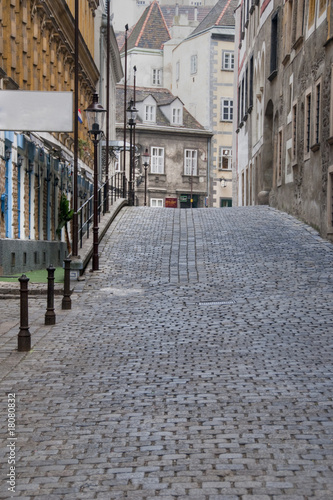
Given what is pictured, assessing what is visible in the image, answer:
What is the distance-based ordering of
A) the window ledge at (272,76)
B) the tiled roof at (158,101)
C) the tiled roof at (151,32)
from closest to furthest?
the window ledge at (272,76) → the tiled roof at (158,101) → the tiled roof at (151,32)

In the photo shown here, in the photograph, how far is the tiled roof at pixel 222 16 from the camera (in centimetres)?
6838

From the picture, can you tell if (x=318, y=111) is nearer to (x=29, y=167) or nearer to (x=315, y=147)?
(x=315, y=147)

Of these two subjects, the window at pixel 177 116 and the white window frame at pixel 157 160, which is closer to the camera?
the white window frame at pixel 157 160

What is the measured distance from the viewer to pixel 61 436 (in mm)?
6141

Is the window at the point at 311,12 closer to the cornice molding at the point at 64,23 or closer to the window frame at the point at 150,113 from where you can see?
the cornice molding at the point at 64,23

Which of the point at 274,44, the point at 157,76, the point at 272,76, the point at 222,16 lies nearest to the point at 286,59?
the point at 272,76

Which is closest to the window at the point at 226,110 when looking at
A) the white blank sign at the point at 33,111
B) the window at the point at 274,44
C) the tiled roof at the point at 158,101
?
the tiled roof at the point at 158,101

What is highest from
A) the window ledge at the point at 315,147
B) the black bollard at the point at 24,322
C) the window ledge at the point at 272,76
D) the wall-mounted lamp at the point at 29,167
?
the window ledge at the point at 272,76

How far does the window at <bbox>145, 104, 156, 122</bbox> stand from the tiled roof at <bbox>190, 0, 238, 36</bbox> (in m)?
8.84

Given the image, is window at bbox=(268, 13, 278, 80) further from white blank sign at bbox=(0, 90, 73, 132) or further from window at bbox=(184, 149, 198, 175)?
window at bbox=(184, 149, 198, 175)

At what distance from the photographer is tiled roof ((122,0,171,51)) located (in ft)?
269

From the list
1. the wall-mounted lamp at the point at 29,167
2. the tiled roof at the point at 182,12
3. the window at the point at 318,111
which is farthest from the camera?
the tiled roof at the point at 182,12

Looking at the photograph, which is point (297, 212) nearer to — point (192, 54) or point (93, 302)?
point (93, 302)

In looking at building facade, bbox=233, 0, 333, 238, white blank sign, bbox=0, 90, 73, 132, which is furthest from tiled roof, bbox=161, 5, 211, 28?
white blank sign, bbox=0, 90, 73, 132
